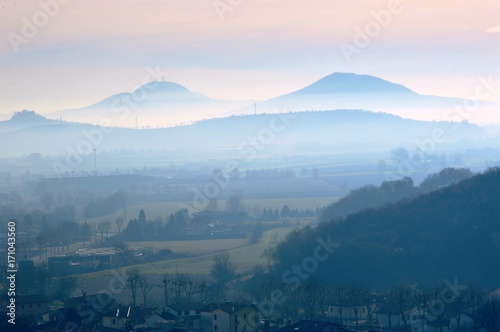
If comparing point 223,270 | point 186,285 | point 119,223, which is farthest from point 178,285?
point 119,223

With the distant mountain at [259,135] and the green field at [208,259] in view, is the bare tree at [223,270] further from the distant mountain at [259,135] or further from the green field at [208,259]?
the distant mountain at [259,135]

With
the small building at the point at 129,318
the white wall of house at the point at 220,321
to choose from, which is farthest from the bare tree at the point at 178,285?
the white wall of house at the point at 220,321

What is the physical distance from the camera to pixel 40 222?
44.7 metres

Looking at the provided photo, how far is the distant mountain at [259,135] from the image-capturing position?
14125 cm

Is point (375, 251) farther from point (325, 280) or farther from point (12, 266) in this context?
point (12, 266)

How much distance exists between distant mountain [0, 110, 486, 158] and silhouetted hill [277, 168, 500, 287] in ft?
310

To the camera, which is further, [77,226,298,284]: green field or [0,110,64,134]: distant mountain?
[0,110,64,134]: distant mountain

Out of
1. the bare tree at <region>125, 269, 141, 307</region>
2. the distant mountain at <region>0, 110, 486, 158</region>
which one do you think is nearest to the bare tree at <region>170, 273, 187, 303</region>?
the bare tree at <region>125, 269, 141, 307</region>

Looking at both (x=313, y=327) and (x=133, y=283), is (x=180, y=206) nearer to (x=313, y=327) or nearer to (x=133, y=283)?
(x=133, y=283)

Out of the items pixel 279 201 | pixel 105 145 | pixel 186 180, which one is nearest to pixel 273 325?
pixel 279 201

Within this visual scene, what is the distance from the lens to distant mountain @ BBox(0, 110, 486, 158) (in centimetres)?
14125

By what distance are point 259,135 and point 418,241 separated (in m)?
127

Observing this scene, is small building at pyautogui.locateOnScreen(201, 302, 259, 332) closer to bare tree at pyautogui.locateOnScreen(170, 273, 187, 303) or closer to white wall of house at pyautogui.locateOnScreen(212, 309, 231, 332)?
white wall of house at pyautogui.locateOnScreen(212, 309, 231, 332)

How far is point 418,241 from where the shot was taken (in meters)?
30.0
